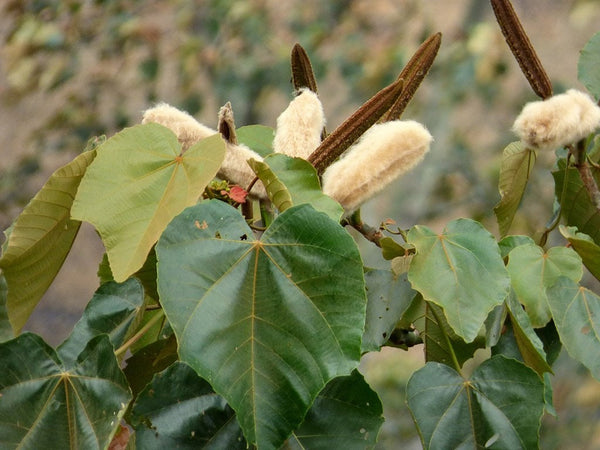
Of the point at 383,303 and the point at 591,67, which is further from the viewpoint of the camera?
the point at 591,67

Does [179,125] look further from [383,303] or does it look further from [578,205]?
[578,205]

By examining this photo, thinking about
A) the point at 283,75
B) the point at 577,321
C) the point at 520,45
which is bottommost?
the point at 283,75

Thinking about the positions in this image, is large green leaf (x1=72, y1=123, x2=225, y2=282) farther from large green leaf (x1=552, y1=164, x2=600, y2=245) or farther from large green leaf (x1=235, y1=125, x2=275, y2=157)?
large green leaf (x1=552, y1=164, x2=600, y2=245)

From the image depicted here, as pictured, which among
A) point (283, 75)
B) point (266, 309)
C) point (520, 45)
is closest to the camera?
point (266, 309)

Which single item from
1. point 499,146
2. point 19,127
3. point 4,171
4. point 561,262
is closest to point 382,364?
point 499,146

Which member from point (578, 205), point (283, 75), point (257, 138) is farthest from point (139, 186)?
point (283, 75)

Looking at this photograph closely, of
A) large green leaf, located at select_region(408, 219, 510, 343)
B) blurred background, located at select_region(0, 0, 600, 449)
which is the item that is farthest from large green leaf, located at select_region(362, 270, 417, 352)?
blurred background, located at select_region(0, 0, 600, 449)

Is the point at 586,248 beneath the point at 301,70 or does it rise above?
beneath

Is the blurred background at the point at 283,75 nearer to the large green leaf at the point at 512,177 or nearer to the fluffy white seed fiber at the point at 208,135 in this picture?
the large green leaf at the point at 512,177
